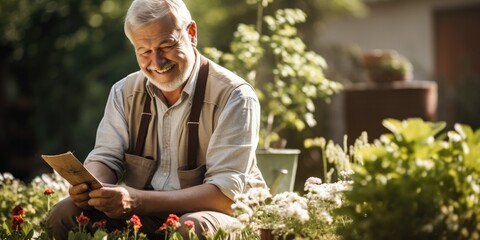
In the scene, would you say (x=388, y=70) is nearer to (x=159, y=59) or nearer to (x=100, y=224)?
(x=159, y=59)

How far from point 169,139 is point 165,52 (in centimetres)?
45

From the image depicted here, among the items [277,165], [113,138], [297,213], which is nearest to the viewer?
[297,213]

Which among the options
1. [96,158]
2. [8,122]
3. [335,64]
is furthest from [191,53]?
[8,122]

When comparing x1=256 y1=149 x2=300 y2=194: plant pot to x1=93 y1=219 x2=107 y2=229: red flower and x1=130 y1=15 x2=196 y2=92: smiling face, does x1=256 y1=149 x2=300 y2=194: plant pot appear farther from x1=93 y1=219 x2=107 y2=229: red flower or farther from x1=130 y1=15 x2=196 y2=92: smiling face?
x1=93 y1=219 x2=107 y2=229: red flower

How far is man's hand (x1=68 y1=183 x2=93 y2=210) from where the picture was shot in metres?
3.85

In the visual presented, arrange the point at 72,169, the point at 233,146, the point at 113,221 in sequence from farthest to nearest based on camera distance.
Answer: the point at 113,221 → the point at 233,146 → the point at 72,169

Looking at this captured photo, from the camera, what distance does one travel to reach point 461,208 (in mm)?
3070

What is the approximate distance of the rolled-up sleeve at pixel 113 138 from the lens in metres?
4.35

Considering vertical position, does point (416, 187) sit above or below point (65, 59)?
above

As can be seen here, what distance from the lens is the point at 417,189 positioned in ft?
10.1

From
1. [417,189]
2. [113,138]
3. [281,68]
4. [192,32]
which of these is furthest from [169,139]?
[281,68]

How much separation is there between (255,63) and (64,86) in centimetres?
838

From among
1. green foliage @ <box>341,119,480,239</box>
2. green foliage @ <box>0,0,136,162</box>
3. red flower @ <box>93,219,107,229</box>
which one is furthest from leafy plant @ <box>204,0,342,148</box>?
green foliage @ <box>0,0,136,162</box>

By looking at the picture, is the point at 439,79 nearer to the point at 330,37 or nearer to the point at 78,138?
the point at 330,37
